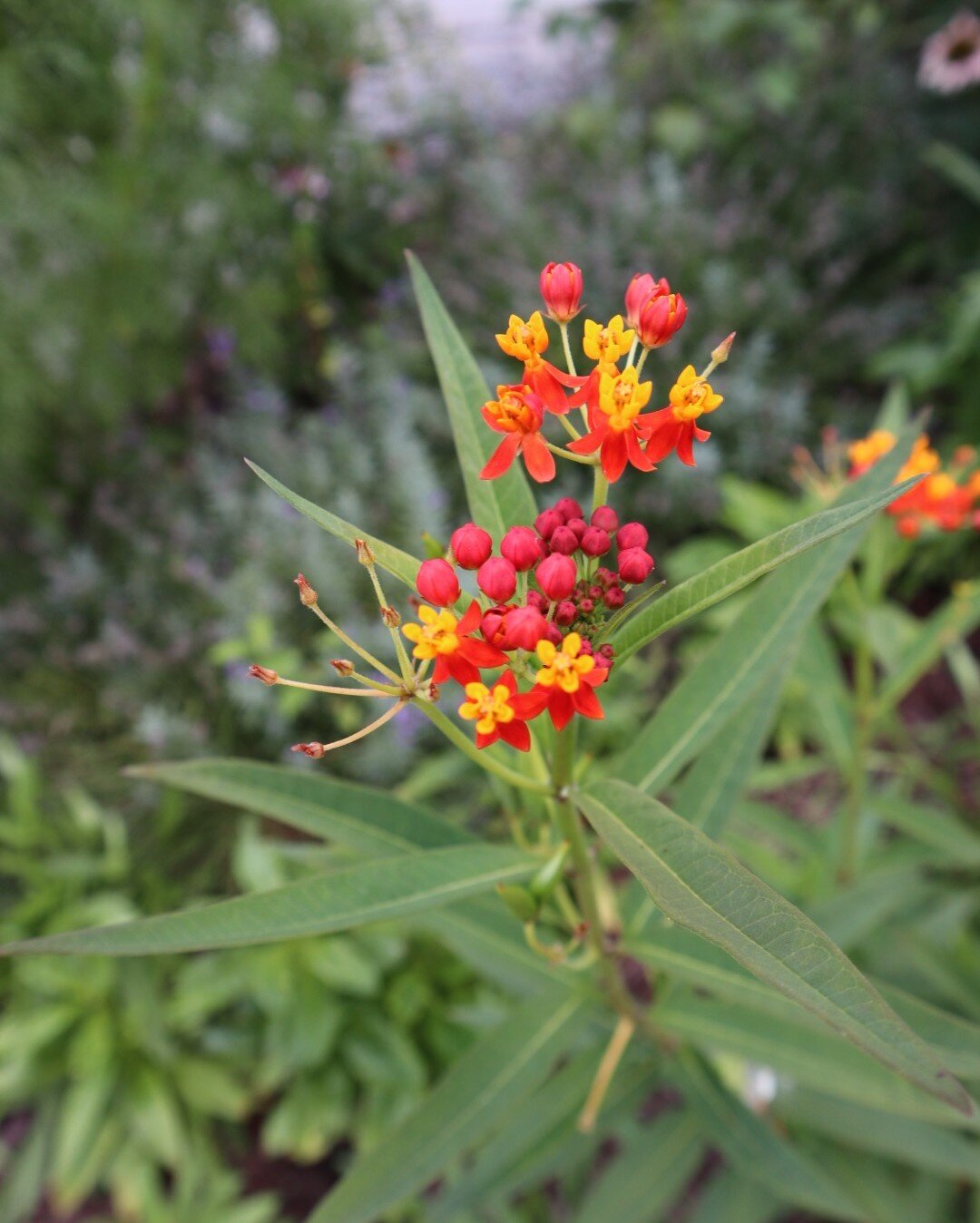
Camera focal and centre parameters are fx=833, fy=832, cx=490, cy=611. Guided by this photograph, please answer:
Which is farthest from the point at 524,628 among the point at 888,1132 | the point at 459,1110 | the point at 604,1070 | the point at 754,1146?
the point at 888,1132

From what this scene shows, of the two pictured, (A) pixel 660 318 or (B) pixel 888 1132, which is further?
(B) pixel 888 1132

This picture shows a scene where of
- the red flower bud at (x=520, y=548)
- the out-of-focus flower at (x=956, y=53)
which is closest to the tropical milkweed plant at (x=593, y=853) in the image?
the red flower bud at (x=520, y=548)

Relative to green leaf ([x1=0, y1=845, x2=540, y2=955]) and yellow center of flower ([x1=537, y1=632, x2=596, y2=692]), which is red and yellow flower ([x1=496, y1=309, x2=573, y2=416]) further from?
green leaf ([x1=0, y1=845, x2=540, y2=955])

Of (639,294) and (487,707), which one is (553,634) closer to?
(487,707)

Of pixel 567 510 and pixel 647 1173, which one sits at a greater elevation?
pixel 567 510

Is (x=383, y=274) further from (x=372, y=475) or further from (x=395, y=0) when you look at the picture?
(x=372, y=475)

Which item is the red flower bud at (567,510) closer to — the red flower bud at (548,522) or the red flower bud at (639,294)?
the red flower bud at (548,522)
